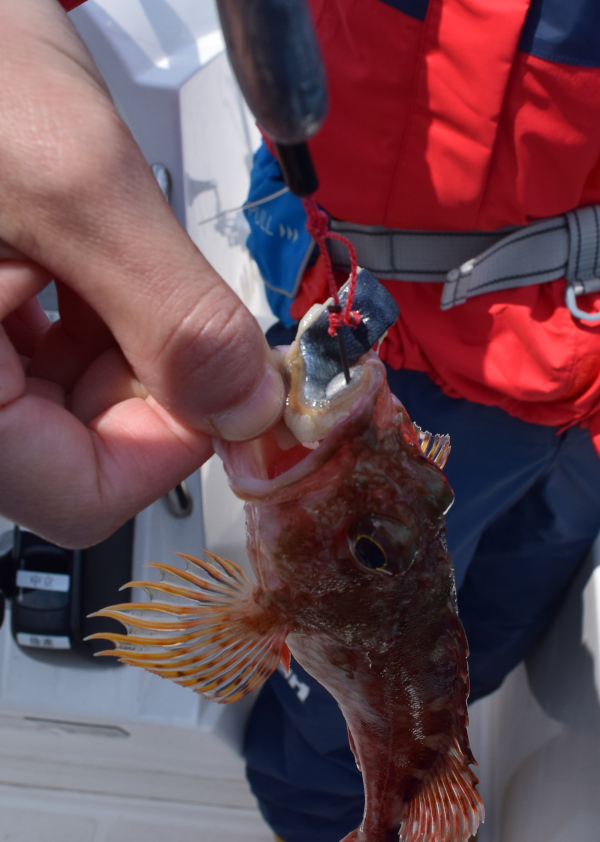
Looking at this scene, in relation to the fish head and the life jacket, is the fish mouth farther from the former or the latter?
the life jacket

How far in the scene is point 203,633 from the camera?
4.20 ft

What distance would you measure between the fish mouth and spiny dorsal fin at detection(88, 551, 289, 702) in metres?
0.26

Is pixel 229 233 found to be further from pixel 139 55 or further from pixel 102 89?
pixel 102 89

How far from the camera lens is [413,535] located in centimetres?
114

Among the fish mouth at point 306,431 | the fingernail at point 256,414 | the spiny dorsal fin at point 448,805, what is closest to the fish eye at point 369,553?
the fish mouth at point 306,431

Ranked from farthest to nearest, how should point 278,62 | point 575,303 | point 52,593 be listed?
1. point 52,593
2. point 575,303
3. point 278,62

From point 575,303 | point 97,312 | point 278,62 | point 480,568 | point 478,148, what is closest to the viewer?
point 278,62

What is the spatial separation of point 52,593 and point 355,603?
154 centimetres

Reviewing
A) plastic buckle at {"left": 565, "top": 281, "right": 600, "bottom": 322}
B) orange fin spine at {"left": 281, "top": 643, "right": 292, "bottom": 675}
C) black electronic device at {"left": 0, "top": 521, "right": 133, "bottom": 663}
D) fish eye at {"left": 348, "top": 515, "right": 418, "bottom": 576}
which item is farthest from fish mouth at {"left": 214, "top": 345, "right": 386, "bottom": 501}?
black electronic device at {"left": 0, "top": 521, "right": 133, "bottom": 663}

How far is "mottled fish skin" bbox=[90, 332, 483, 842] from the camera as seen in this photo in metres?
1.10

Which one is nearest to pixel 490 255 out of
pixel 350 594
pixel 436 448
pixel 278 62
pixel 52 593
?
pixel 436 448

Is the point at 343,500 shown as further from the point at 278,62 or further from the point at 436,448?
the point at 278,62

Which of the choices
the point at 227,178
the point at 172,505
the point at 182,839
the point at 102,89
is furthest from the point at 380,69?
the point at 182,839

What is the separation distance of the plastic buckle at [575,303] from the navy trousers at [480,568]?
46cm
